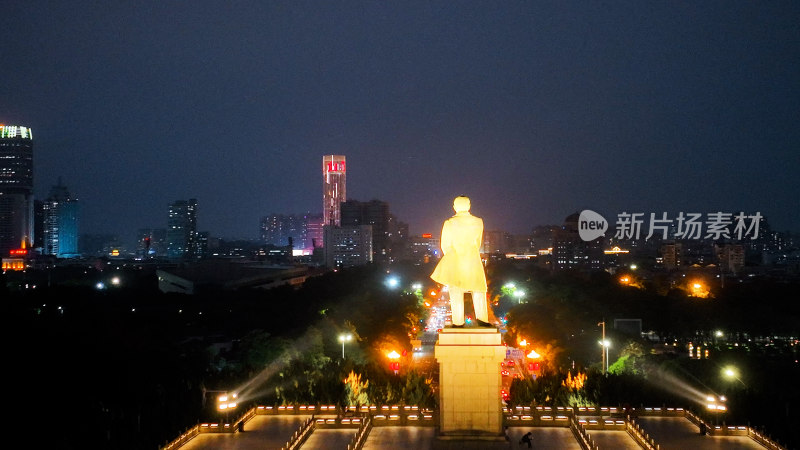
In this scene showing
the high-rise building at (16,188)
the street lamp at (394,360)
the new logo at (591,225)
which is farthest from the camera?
the high-rise building at (16,188)

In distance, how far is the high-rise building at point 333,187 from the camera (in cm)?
18838

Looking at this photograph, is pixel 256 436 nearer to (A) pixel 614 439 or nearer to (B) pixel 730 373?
(A) pixel 614 439

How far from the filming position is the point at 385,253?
560ft

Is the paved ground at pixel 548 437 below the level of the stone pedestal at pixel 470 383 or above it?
below

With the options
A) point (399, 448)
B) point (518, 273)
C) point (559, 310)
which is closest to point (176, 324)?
point (559, 310)

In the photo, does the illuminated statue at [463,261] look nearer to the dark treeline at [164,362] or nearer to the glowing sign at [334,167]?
the dark treeline at [164,362]

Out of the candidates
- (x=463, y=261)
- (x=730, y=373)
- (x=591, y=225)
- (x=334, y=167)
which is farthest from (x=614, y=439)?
(x=334, y=167)

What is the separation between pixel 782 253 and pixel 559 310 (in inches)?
5019

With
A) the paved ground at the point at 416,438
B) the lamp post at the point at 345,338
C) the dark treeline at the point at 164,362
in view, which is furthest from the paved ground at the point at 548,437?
the lamp post at the point at 345,338

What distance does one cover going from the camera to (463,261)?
50.7ft

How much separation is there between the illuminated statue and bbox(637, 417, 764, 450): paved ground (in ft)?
16.2

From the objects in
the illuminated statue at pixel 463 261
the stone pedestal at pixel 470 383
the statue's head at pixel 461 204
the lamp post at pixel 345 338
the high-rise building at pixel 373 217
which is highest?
the high-rise building at pixel 373 217

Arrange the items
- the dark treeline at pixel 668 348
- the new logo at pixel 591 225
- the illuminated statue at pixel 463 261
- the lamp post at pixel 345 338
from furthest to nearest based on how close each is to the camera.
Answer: the new logo at pixel 591 225 < the lamp post at pixel 345 338 < the dark treeline at pixel 668 348 < the illuminated statue at pixel 463 261

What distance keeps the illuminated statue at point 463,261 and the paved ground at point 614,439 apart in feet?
12.8
